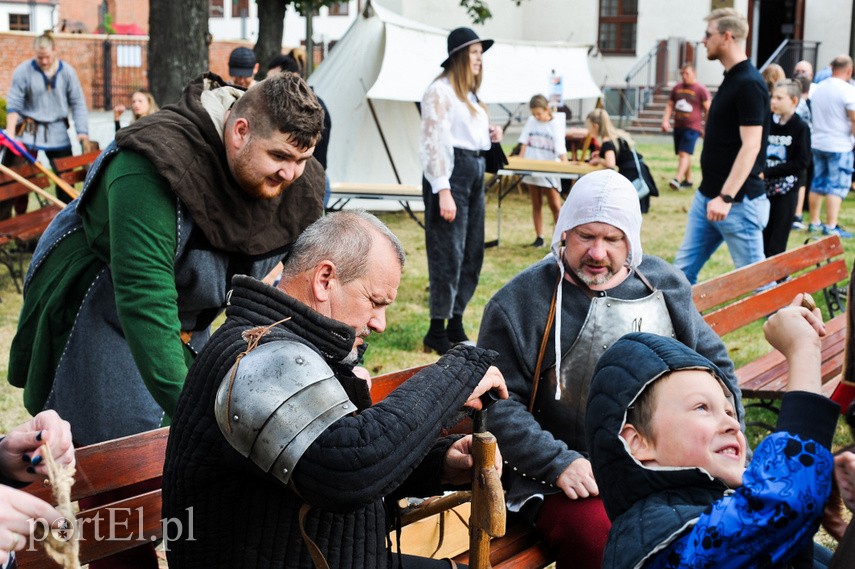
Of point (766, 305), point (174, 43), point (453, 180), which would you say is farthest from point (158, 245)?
point (174, 43)

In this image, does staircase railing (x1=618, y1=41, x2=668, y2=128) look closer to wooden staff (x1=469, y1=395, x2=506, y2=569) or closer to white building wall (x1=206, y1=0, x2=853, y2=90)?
white building wall (x1=206, y1=0, x2=853, y2=90)

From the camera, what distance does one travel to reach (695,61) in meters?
29.6

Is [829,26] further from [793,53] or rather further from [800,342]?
[800,342]

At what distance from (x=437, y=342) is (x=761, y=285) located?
2302 millimetres

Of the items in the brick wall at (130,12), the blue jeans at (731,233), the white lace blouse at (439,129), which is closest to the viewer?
the blue jeans at (731,233)

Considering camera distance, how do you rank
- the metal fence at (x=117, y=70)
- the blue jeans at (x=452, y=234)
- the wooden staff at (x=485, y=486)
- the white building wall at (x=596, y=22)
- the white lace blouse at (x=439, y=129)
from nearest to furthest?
the wooden staff at (x=485, y=486) < the white lace blouse at (x=439, y=129) < the blue jeans at (x=452, y=234) < the white building wall at (x=596, y=22) < the metal fence at (x=117, y=70)

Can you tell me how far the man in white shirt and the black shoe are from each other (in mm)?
6442

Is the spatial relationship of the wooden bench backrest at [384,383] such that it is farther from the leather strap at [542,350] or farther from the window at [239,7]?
the window at [239,7]

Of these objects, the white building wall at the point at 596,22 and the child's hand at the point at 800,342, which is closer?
the child's hand at the point at 800,342

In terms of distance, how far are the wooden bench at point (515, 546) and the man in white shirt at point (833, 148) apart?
9524 mm

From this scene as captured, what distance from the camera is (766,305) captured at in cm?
546

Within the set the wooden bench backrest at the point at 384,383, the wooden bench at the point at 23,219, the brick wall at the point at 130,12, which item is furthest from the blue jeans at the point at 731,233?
the brick wall at the point at 130,12

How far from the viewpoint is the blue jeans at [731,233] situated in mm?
6508

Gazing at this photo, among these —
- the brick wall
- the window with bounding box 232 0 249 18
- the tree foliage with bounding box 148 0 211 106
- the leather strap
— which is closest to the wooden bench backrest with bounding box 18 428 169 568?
the leather strap
